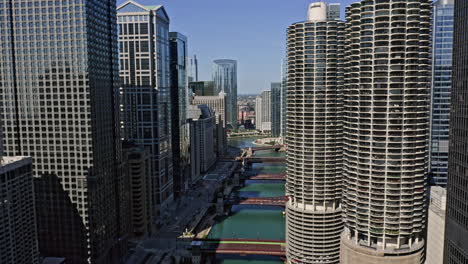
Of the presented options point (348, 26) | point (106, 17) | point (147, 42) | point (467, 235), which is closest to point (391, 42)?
point (348, 26)

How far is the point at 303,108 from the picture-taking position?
79.9 metres

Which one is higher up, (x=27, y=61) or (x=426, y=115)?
(x=27, y=61)

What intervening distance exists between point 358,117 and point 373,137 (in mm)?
3988

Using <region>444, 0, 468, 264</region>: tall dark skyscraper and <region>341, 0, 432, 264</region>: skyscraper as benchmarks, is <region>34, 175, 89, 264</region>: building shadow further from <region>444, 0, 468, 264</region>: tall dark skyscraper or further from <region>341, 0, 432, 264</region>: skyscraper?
<region>444, 0, 468, 264</region>: tall dark skyscraper

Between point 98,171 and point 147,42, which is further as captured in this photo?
point 147,42

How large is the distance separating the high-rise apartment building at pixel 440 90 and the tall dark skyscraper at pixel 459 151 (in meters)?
53.7

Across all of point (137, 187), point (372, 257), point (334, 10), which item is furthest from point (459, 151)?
point (137, 187)

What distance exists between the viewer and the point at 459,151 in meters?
42.3

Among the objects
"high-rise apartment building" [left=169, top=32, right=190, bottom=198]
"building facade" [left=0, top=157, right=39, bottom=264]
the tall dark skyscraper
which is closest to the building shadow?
"building facade" [left=0, top=157, right=39, bottom=264]

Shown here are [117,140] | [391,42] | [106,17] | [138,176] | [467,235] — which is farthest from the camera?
[138,176]

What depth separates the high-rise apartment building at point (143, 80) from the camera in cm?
10869

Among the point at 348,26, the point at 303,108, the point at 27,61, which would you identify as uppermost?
the point at 348,26

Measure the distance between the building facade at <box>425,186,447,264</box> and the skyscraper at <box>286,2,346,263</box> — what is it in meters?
20.7

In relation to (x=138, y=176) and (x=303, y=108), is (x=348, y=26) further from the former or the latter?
(x=138, y=176)
